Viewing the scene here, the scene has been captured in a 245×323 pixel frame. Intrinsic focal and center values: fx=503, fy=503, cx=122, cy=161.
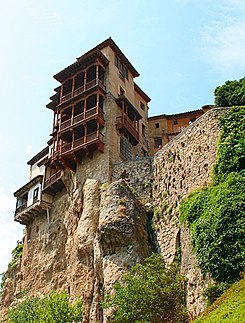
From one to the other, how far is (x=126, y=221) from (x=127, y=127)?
475 inches

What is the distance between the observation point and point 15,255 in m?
50.3

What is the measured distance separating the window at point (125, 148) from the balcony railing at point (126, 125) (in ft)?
2.89

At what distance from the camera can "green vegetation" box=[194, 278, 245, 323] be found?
17.4 meters

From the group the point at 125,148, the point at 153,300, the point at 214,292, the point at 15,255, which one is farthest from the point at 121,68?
the point at 214,292

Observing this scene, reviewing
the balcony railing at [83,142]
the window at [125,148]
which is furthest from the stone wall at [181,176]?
the balcony railing at [83,142]

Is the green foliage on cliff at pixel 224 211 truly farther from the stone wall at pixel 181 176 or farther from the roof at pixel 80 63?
the roof at pixel 80 63

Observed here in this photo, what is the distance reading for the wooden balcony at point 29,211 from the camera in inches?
1791

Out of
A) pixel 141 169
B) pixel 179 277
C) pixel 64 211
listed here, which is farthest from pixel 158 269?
pixel 64 211

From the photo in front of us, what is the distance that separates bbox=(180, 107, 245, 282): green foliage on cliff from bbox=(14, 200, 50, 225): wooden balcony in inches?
797

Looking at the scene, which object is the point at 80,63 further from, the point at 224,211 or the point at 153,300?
the point at 153,300

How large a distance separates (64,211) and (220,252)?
22666 mm

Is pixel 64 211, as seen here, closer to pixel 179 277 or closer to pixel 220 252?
pixel 179 277

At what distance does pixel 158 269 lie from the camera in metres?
26.5

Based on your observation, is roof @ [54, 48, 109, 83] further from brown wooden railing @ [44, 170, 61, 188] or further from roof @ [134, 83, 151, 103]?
brown wooden railing @ [44, 170, 61, 188]
